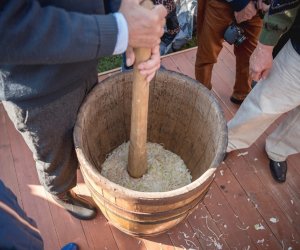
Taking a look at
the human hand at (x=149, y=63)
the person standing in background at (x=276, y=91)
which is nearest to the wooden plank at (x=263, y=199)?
the person standing in background at (x=276, y=91)

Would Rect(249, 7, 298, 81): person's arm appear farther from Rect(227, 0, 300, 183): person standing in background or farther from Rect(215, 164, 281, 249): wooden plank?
Rect(215, 164, 281, 249): wooden plank

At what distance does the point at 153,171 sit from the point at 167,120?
0.25m

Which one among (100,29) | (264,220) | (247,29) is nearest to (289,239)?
(264,220)

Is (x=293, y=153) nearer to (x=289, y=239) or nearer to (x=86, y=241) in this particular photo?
(x=289, y=239)

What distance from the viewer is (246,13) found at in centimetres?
176

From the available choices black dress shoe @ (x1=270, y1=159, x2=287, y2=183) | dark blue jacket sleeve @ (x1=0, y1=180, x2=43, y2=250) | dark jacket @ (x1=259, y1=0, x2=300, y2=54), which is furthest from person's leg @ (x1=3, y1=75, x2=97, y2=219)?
black dress shoe @ (x1=270, y1=159, x2=287, y2=183)

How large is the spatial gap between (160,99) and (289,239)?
38.3 inches

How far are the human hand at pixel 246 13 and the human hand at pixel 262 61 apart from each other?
0.76ft

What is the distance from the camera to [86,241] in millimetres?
1692

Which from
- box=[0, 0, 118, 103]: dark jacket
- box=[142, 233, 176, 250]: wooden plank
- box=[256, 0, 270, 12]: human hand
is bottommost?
box=[142, 233, 176, 250]: wooden plank

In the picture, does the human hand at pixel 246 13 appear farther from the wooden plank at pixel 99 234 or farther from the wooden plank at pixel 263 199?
the wooden plank at pixel 99 234

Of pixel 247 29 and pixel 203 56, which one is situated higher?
pixel 247 29

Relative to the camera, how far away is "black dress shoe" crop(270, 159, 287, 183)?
1.95 meters

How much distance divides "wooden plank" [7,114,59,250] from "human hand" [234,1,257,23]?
1.37m
